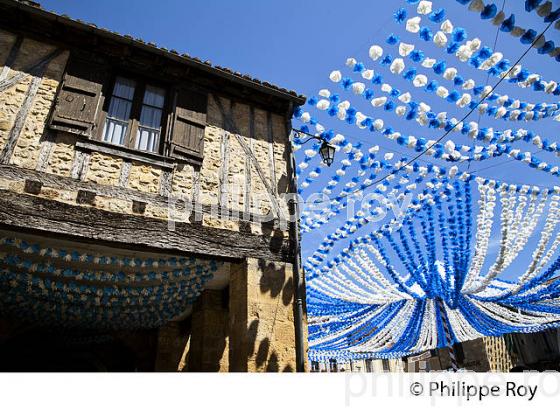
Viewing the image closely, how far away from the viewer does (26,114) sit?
13.1ft

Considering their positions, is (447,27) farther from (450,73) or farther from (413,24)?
(450,73)

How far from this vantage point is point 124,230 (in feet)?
12.7

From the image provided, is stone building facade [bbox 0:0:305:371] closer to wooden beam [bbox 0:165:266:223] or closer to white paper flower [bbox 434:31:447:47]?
wooden beam [bbox 0:165:266:223]

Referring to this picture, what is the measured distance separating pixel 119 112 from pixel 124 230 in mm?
1806

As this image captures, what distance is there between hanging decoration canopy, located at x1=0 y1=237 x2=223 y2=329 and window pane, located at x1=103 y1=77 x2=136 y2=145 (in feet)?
5.20

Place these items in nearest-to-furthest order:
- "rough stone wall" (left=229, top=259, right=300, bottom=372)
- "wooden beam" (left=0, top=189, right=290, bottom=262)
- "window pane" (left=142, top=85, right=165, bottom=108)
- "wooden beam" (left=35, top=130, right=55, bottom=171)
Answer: "wooden beam" (left=0, top=189, right=290, bottom=262) → "wooden beam" (left=35, top=130, right=55, bottom=171) → "rough stone wall" (left=229, top=259, right=300, bottom=372) → "window pane" (left=142, top=85, right=165, bottom=108)

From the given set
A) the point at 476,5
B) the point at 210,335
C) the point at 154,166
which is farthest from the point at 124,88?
the point at 476,5

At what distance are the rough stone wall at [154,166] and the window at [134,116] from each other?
43 cm

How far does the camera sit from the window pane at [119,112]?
4512 millimetres

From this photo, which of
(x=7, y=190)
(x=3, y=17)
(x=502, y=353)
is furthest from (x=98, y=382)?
(x=502, y=353)

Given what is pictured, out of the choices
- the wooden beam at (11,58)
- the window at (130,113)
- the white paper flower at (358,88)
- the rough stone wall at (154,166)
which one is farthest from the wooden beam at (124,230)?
the white paper flower at (358,88)

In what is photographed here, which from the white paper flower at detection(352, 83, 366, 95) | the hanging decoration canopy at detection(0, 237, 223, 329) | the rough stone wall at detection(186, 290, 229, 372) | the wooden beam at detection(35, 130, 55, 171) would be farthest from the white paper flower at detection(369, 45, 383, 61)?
the rough stone wall at detection(186, 290, 229, 372)

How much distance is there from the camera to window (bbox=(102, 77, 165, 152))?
4.56 m

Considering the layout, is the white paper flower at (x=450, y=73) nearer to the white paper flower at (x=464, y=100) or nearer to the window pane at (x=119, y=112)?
the white paper flower at (x=464, y=100)
